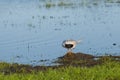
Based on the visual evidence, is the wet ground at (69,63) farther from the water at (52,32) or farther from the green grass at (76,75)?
the green grass at (76,75)

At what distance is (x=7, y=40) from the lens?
52.4 ft

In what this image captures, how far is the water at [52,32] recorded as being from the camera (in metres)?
13.4

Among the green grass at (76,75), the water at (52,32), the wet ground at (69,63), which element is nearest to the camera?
the green grass at (76,75)

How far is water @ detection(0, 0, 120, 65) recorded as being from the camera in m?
13.4

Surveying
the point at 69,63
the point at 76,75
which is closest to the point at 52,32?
the point at 69,63

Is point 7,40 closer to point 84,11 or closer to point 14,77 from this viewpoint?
point 14,77

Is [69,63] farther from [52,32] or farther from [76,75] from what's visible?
[52,32]

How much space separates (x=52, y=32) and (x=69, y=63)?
6.68m

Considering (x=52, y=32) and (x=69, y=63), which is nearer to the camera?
(x=69, y=63)

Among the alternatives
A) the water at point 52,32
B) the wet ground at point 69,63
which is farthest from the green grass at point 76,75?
the water at point 52,32

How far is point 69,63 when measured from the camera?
1104cm

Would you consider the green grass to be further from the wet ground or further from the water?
the water

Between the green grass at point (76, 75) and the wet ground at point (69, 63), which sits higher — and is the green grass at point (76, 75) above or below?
above

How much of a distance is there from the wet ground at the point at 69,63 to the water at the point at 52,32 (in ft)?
2.04
